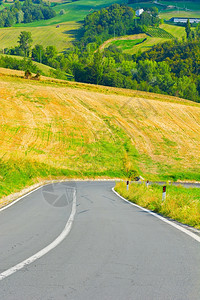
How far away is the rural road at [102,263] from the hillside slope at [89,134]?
55.6 ft

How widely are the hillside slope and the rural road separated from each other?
17.0m

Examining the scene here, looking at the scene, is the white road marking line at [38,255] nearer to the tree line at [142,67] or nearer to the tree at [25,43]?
the tree line at [142,67]

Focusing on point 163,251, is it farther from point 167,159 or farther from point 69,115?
point 69,115

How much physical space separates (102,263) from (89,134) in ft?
161

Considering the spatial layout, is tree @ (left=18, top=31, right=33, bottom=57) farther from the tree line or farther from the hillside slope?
the hillside slope

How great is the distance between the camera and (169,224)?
1012 cm

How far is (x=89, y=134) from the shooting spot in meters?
54.6

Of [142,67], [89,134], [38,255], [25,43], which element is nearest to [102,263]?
[38,255]

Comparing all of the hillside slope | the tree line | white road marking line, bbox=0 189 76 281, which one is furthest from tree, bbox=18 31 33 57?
white road marking line, bbox=0 189 76 281

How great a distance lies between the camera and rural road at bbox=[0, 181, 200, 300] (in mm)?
4332

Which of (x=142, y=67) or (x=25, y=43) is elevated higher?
(x=25, y=43)

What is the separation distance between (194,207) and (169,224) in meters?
2.49

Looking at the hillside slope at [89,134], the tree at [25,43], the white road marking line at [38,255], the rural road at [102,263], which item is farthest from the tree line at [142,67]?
the white road marking line at [38,255]

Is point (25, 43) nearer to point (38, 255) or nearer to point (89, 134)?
point (89, 134)
